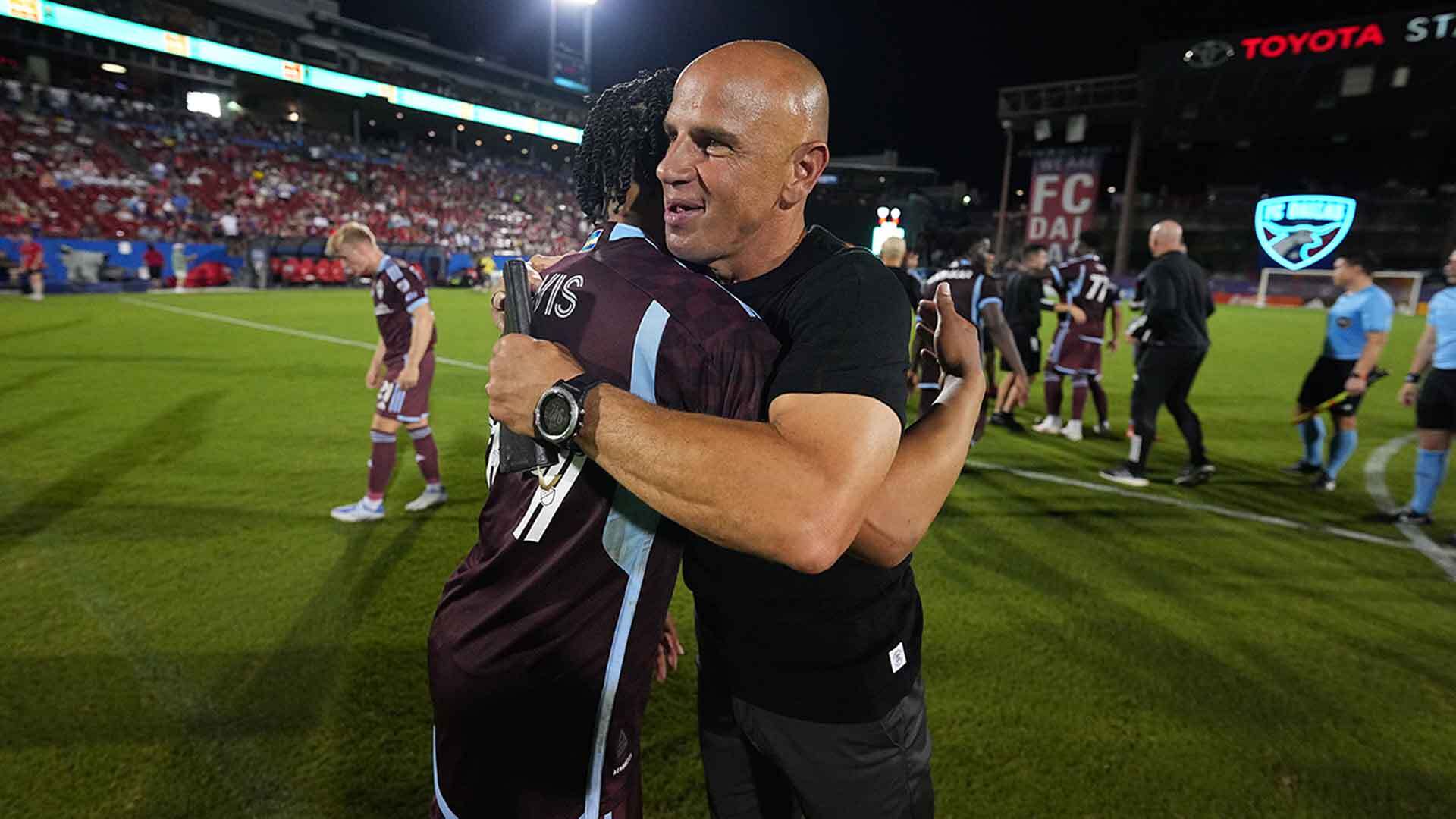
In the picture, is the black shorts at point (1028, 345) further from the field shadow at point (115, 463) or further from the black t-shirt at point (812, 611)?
the field shadow at point (115, 463)

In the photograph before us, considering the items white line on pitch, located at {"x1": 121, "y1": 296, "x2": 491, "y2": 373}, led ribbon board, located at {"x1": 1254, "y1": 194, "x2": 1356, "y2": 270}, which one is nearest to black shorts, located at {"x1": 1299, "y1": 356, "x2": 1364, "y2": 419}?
white line on pitch, located at {"x1": 121, "y1": 296, "x2": 491, "y2": 373}

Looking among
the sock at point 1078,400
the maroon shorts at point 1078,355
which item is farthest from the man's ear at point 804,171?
the maroon shorts at point 1078,355

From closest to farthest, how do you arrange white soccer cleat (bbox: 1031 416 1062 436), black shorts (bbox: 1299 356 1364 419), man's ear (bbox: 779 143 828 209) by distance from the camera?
man's ear (bbox: 779 143 828 209)
black shorts (bbox: 1299 356 1364 419)
white soccer cleat (bbox: 1031 416 1062 436)

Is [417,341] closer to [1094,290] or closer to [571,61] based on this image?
[1094,290]

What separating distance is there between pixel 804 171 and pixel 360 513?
15.9 feet

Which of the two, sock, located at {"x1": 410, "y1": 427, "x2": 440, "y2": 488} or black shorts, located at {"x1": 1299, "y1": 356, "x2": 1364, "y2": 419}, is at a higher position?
black shorts, located at {"x1": 1299, "y1": 356, "x2": 1364, "y2": 419}

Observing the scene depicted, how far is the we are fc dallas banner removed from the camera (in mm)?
43344

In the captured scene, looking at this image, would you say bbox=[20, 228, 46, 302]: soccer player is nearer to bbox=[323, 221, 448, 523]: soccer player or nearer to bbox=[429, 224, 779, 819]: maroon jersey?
bbox=[323, 221, 448, 523]: soccer player

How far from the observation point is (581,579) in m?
1.31

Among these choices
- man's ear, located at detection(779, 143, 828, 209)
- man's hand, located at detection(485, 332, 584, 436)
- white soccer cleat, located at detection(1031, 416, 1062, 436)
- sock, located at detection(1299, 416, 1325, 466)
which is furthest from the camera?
white soccer cleat, located at detection(1031, 416, 1062, 436)

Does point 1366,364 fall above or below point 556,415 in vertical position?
below

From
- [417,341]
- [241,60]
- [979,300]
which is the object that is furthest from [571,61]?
[417,341]

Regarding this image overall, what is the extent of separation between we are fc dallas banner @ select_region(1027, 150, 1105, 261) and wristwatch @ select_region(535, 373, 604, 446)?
46.6m

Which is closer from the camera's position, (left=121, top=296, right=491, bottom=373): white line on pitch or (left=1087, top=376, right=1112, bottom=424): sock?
(left=1087, top=376, right=1112, bottom=424): sock
